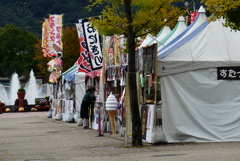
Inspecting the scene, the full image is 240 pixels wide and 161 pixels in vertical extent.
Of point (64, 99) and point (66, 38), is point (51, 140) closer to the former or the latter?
point (64, 99)

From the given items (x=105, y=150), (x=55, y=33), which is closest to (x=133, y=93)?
(x=105, y=150)

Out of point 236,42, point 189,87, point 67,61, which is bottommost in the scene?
point 189,87

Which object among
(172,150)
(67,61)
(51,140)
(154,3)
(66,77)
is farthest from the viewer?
(67,61)

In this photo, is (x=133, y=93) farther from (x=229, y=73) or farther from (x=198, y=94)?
(x=229, y=73)

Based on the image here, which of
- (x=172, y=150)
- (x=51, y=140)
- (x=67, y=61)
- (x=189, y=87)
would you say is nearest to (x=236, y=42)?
(x=189, y=87)

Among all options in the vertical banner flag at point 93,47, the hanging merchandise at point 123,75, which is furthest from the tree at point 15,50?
the hanging merchandise at point 123,75

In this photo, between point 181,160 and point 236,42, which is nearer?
point 181,160

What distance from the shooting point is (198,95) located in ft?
55.7

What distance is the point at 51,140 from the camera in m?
19.0

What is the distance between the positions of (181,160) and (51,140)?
7937 mm

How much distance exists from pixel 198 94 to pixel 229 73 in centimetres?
110

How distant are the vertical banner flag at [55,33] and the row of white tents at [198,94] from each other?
1739cm

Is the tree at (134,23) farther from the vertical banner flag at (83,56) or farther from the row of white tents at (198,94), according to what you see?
the vertical banner flag at (83,56)

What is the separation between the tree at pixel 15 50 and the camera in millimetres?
101562
